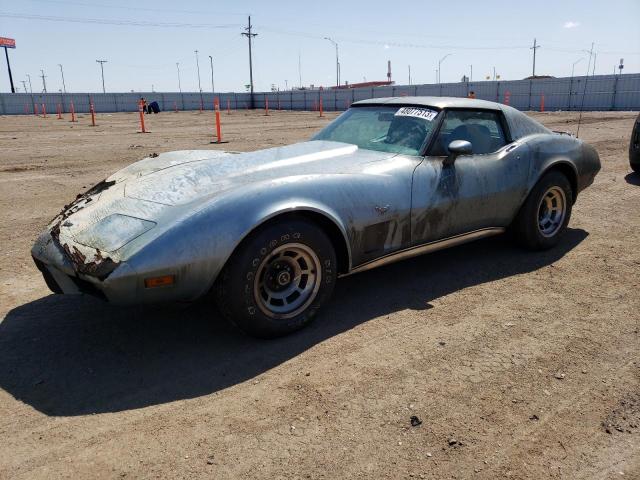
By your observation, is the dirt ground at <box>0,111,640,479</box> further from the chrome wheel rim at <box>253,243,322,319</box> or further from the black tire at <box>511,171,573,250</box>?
the black tire at <box>511,171,573,250</box>

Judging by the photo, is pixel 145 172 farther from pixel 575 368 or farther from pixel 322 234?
pixel 575 368

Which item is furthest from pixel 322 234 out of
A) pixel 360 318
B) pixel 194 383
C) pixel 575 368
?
pixel 575 368

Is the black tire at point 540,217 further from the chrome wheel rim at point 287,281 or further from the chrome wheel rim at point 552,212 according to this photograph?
the chrome wheel rim at point 287,281

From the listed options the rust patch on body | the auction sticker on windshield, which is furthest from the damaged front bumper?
the auction sticker on windshield

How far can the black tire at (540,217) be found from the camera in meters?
4.62

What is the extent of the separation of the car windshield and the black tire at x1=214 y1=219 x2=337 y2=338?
3.81 feet

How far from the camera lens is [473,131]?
4301mm

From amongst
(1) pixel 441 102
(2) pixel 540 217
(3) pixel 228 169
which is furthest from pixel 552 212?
(3) pixel 228 169

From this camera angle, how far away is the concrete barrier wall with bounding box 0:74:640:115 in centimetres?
3038

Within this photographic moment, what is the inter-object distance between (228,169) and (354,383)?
1633mm

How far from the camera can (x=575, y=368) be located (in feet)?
9.48

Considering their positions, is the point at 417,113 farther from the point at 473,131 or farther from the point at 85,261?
the point at 85,261

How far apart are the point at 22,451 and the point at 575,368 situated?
113 inches

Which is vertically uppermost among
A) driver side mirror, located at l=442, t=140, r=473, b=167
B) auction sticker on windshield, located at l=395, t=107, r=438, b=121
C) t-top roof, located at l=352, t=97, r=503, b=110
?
t-top roof, located at l=352, t=97, r=503, b=110
